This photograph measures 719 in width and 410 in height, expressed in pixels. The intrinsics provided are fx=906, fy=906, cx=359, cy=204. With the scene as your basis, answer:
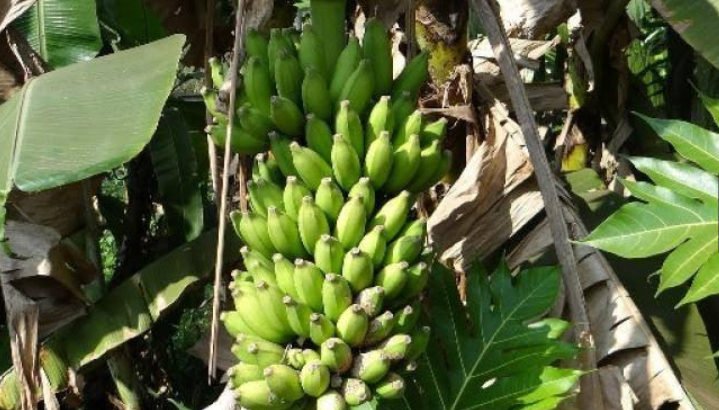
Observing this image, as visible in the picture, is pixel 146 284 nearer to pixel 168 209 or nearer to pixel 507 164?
pixel 168 209

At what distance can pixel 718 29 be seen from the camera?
118 cm

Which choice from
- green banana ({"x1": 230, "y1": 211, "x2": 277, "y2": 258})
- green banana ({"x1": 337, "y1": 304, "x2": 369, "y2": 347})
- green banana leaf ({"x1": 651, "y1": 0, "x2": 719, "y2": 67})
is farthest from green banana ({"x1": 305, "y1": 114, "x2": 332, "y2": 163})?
green banana leaf ({"x1": 651, "y1": 0, "x2": 719, "y2": 67})

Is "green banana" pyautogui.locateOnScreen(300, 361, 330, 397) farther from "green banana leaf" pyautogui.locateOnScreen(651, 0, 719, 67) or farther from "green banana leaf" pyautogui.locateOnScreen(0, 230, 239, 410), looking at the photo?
"green banana leaf" pyautogui.locateOnScreen(651, 0, 719, 67)

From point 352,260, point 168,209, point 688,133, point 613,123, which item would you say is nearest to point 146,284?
point 168,209

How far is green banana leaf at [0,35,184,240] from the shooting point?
828 mm

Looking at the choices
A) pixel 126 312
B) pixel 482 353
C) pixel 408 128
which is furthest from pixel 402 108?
pixel 126 312

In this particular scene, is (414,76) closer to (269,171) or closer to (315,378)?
(269,171)

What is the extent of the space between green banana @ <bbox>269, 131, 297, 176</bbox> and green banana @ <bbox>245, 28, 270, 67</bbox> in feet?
0.35

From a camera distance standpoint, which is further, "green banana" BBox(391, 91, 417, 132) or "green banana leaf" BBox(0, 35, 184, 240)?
"green banana" BBox(391, 91, 417, 132)

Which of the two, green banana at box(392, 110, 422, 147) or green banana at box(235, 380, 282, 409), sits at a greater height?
green banana at box(392, 110, 422, 147)

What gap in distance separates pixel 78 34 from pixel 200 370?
34.2 inches

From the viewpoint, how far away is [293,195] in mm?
1000

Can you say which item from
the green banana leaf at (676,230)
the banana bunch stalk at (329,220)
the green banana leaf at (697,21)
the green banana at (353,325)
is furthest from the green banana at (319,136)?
the green banana leaf at (697,21)

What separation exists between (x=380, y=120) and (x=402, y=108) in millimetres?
50
